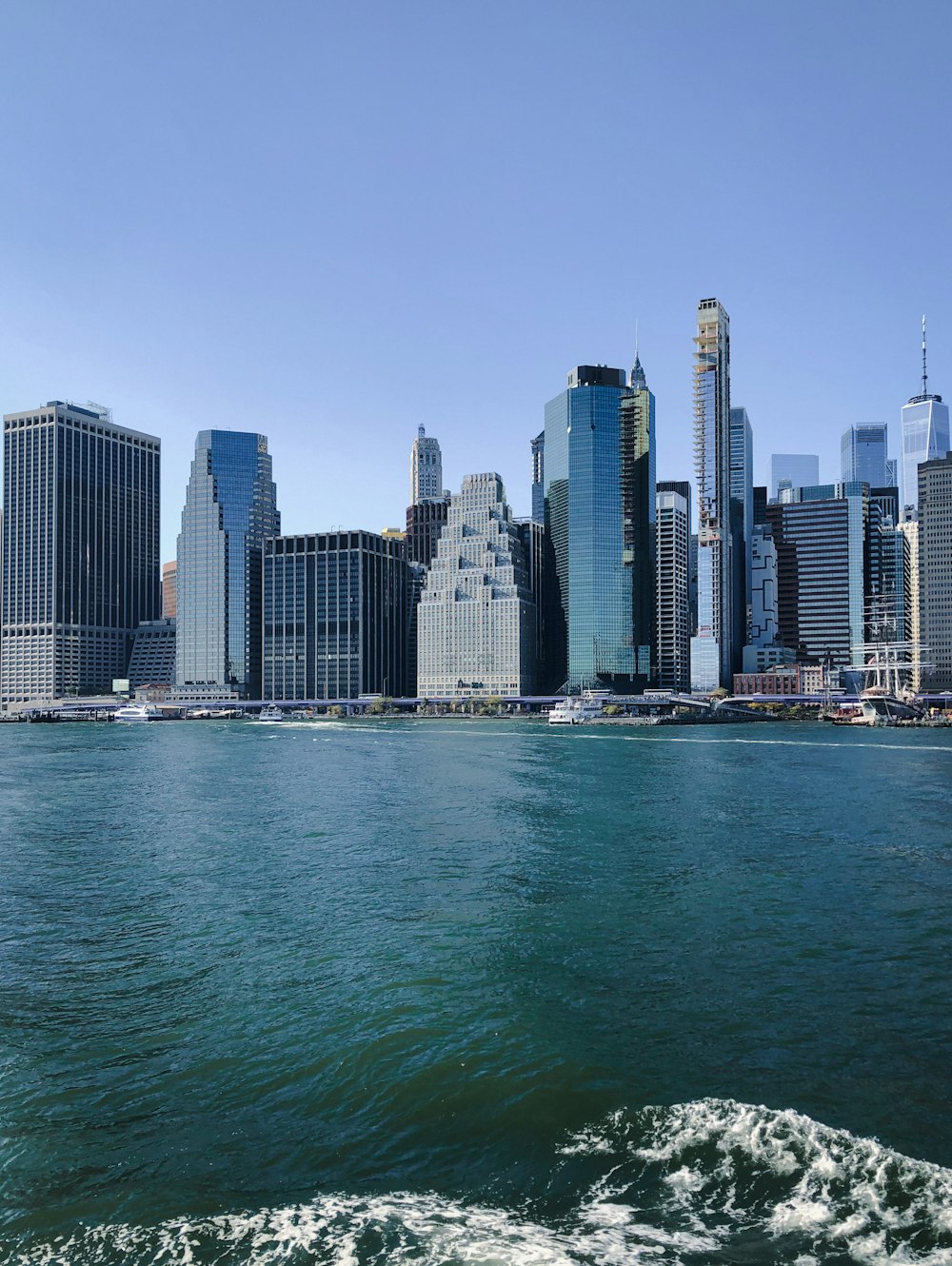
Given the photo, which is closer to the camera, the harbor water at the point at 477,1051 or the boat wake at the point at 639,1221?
the boat wake at the point at 639,1221

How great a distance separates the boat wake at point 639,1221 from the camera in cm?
1524

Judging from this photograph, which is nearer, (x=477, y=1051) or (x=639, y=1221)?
(x=639, y=1221)

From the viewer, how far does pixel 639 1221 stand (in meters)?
16.2

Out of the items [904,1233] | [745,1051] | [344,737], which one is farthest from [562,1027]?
[344,737]

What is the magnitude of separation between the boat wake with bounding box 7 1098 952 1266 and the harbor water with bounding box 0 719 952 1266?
0.06 metres

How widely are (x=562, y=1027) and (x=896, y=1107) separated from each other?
A: 849 centimetres

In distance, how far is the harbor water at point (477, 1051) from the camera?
16234mm

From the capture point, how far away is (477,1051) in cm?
2344

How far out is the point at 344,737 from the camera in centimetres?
18388

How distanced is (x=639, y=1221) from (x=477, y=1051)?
7.83 meters

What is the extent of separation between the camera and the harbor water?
16.2 meters

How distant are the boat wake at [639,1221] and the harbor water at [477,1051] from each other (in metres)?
0.06

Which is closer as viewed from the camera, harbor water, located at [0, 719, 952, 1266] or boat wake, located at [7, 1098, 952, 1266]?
boat wake, located at [7, 1098, 952, 1266]

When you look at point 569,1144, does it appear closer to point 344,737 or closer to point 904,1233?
point 904,1233
